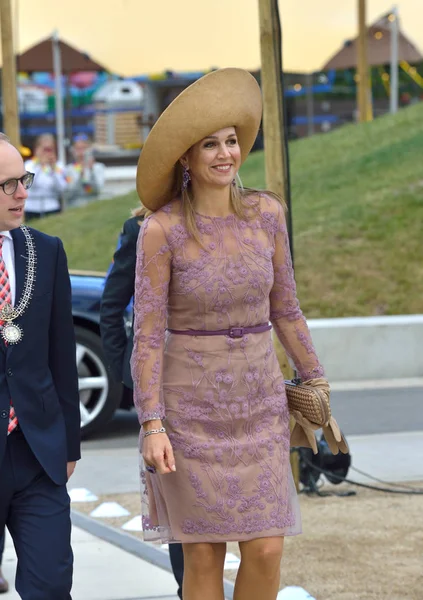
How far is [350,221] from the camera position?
1370 cm

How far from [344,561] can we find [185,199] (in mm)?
2293

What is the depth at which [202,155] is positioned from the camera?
3809 mm

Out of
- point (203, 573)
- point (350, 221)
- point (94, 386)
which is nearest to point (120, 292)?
point (203, 573)

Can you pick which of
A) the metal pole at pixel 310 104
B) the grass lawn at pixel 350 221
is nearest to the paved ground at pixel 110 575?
the grass lawn at pixel 350 221

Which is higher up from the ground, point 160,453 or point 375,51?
point 375,51

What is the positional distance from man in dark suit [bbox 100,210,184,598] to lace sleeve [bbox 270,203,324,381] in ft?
2.74

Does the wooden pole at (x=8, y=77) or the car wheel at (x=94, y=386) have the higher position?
the wooden pole at (x=8, y=77)

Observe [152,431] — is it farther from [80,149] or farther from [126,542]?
[80,149]

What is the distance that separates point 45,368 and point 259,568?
91 cm

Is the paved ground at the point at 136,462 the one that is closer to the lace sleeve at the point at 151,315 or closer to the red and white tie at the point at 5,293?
the lace sleeve at the point at 151,315

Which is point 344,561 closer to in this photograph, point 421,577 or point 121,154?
point 421,577

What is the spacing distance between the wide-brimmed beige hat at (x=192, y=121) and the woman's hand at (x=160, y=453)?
2.51 feet

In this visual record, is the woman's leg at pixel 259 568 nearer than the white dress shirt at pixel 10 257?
No

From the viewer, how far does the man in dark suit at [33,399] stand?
352 cm
